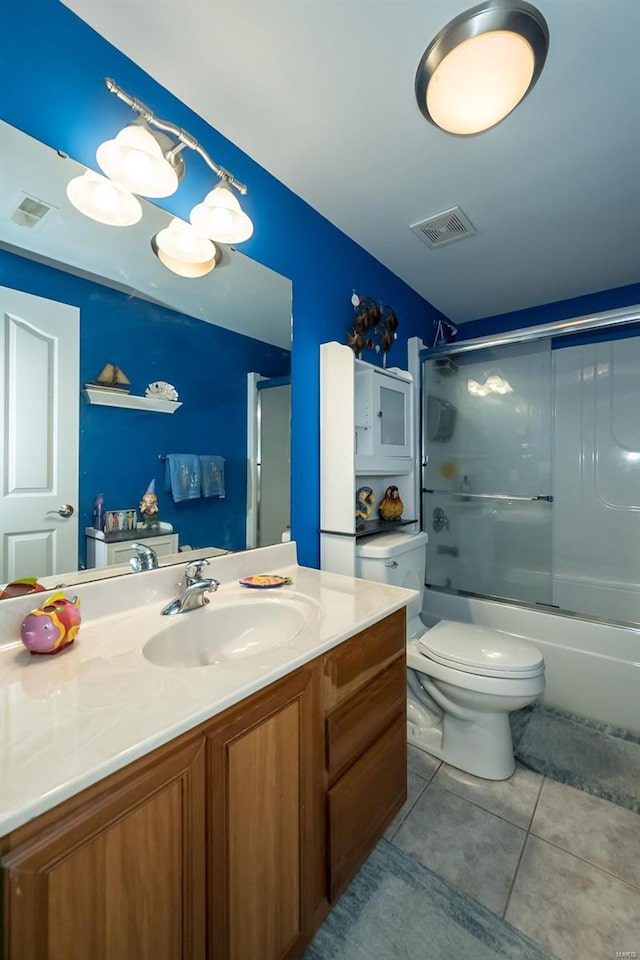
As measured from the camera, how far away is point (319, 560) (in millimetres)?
1770

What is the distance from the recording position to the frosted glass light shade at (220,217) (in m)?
1.22

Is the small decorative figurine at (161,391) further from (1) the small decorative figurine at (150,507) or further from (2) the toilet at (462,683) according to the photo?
(2) the toilet at (462,683)

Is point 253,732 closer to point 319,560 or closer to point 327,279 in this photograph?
point 319,560

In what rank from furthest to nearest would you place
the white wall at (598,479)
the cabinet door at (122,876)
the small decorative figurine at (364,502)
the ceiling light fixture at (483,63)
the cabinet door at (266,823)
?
the white wall at (598,479) < the small decorative figurine at (364,502) < the ceiling light fixture at (483,63) < the cabinet door at (266,823) < the cabinet door at (122,876)

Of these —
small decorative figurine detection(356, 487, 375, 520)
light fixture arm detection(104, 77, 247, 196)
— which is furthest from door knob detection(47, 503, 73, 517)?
small decorative figurine detection(356, 487, 375, 520)

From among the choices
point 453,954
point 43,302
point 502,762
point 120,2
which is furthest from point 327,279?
point 453,954

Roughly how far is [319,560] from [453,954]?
3.92ft

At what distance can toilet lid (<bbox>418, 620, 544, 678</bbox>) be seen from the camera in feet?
4.66

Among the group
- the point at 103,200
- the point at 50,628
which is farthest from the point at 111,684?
the point at 103,200

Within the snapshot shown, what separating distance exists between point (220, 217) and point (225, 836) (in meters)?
1.59

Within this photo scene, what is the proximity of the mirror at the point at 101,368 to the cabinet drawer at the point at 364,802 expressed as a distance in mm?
765

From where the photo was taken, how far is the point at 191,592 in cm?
108

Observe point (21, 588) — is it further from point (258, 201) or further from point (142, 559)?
point (258, 201)

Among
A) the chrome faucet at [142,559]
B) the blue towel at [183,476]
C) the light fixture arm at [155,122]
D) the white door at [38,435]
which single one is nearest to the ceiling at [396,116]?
the light fixture arm at [155,122]
